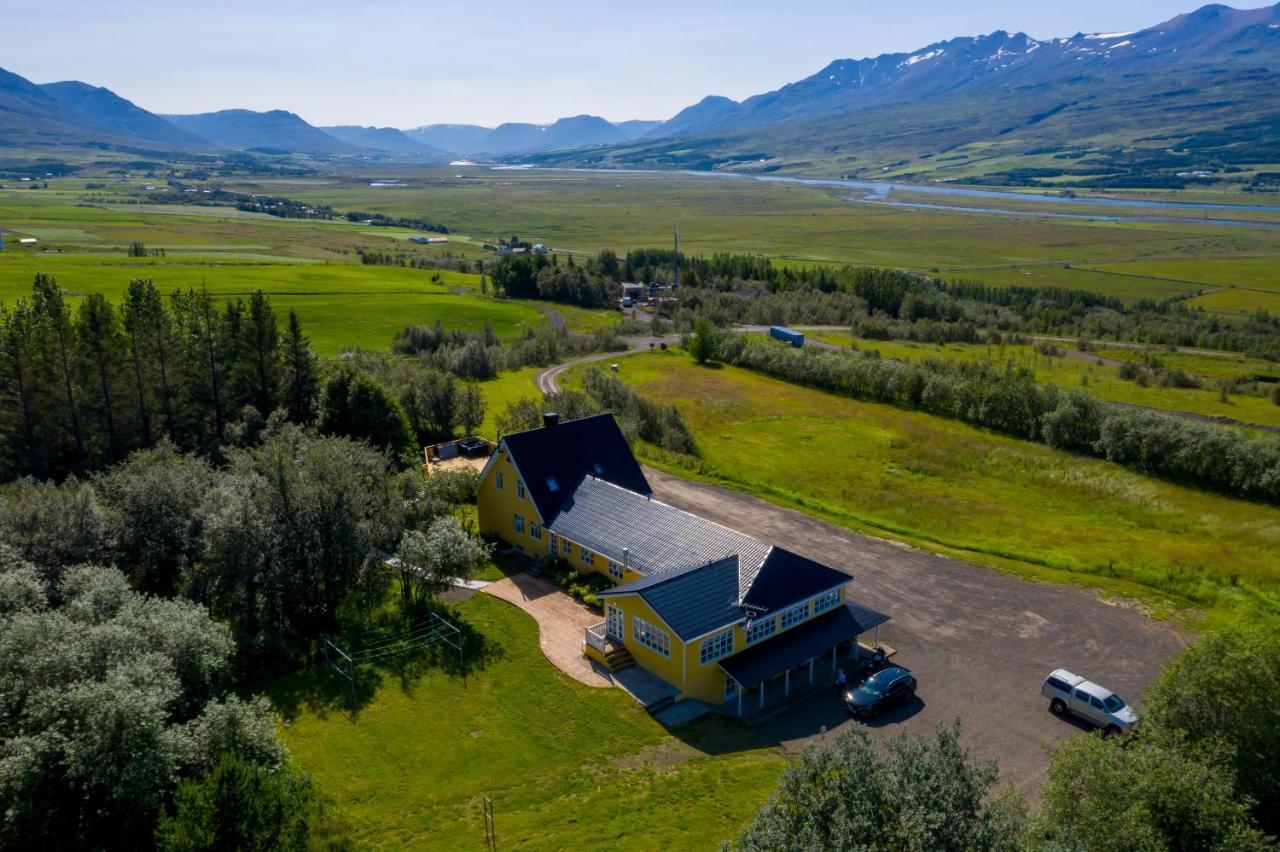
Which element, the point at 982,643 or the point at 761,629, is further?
the point at 982,643

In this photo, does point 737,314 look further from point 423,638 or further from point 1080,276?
point 423,638

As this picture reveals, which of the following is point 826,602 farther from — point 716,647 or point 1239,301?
point 1239,301

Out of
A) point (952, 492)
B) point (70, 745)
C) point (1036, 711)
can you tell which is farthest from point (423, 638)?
point (952, 492)

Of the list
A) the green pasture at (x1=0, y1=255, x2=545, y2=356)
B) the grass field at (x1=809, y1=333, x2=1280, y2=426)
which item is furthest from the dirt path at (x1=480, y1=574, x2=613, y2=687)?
the grass field at (x1=809, y1=333, x2=1280, y2=426)

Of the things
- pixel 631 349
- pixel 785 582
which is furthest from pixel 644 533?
pixel 631 349

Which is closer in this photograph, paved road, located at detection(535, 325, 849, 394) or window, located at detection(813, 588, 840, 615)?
window, located at detection(813, 588, 840, 615)

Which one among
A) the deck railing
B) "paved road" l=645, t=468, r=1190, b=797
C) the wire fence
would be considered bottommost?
"paved road" l=645, t=468, r=1190, b=797

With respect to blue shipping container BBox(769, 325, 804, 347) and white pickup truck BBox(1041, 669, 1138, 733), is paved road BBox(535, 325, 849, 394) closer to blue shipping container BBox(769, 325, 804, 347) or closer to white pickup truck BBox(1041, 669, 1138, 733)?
blue shipping container BBox(769, 325, 804, 347)
